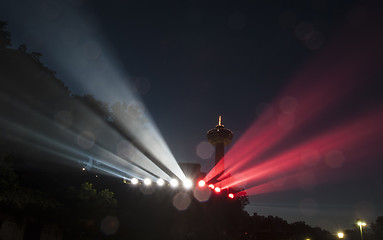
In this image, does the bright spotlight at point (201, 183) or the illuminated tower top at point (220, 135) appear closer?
the bright spotlight at point (201, 183)

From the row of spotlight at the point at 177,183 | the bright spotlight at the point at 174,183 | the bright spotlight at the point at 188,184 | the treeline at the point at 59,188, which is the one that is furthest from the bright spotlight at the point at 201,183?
the treeline at the point at 59,188

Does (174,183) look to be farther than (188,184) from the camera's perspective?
No

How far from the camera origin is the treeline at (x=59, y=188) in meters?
16.4

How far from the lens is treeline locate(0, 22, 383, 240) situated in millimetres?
16438

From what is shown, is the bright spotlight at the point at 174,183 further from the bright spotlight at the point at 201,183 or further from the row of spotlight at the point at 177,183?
the bright spotlight at the point at 201,183

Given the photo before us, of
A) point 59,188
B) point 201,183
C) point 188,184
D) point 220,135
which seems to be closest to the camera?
point 201,183

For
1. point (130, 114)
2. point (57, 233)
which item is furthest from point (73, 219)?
point (130, 114)

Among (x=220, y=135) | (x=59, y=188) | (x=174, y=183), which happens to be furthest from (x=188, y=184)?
(x=220, y=135)

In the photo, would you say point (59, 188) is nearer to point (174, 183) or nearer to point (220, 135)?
point (174, 183)

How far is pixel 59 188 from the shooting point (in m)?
22.2

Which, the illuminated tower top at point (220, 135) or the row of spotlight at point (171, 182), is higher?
the illuminated tower top at point (220, 135)

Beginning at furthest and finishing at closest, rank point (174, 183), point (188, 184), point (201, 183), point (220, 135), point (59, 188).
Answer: point (220, 135) → point (59, 188) → point (188, 184) → point (174, 183) → point (201, 183)

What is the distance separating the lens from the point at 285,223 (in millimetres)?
93438

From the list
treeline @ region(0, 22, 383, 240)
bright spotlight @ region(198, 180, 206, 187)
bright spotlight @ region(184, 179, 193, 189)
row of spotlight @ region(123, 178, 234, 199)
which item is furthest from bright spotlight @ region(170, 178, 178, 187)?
bright spotlight @ region(198, 180, 206, 187)
